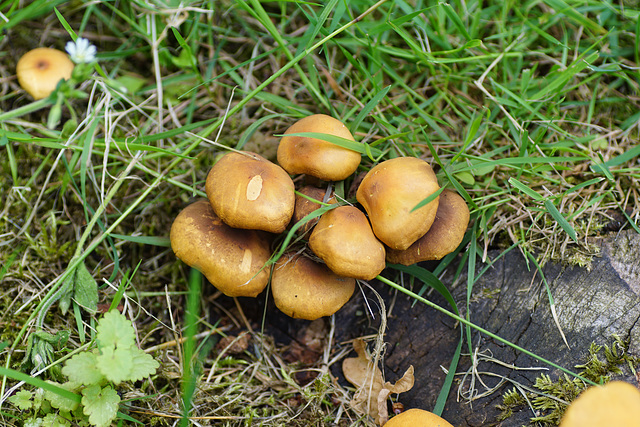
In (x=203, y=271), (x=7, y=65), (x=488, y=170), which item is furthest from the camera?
(x=7, y=65)

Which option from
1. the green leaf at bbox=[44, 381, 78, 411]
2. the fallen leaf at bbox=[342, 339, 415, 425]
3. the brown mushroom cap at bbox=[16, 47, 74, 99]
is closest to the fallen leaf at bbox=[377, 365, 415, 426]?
the fallen leaf at bbox=[342, 339, 415, 425]

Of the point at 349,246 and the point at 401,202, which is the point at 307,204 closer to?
the point at 349,246

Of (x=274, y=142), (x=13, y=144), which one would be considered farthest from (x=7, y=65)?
(x=274, y=142)

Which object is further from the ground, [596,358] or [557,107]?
[557,107]

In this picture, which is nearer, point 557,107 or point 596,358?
point 596,358

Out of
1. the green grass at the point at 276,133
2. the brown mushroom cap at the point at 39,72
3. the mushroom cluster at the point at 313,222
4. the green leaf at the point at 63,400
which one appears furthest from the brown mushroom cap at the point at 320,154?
the brown mushroom cap at the point at 39,72

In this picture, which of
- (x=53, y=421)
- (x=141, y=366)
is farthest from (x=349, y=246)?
(x=53, y=421)

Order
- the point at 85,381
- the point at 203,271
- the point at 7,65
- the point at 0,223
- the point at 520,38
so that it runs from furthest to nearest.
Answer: the point at 7,65
the point at 520,38
the point at 0,223
the point at 203,271
the point at 85,381

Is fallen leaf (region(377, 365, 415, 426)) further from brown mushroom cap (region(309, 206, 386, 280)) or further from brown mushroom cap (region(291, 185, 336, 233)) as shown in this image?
brown mushroom cap (region(291, 185, 336, 233))

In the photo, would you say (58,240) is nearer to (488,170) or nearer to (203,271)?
(203,271)
